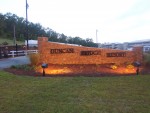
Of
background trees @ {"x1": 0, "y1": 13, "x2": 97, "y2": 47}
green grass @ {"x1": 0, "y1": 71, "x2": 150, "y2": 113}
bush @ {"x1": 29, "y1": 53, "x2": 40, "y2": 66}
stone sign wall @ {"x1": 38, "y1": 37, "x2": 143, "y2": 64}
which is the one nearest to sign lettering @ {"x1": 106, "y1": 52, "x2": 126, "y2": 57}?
stone sign wall @ {"x1": 38, "y1": 37, "x2": 143, "y2": 64}

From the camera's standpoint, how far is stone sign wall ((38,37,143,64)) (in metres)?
20.1

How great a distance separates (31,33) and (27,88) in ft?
277

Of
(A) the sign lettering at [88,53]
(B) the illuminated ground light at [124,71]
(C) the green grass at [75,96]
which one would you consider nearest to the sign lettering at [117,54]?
(A) the sign lettering at [88,53]

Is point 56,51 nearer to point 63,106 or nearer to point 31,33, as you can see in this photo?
point 63,106

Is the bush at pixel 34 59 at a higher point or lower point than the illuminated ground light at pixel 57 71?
higher

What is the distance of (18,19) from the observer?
110625mm

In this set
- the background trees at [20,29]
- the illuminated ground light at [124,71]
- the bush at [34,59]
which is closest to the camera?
the illuminated ground light at [124,71]

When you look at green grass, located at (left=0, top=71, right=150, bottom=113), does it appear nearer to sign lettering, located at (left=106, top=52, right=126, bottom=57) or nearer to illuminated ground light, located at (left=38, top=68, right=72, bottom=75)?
illuminated ground light, located at (left=38, top=68, right=72, bottom=75)

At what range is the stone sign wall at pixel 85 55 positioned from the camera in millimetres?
20109

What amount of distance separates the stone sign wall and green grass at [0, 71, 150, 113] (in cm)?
688

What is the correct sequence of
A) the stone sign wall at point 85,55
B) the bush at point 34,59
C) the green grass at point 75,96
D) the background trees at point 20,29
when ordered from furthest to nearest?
1. the background trees at point 20,29
2. the stone sign wall at point 85,55
3. the bush at point 34,59
4. the green grass at point 75,96

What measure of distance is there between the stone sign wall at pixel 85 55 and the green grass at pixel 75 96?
688 cm

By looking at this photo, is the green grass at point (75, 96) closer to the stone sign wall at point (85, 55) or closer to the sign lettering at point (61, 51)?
the stone sign wall at point (85, 55)

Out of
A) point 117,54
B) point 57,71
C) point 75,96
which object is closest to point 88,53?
point 117,54
